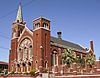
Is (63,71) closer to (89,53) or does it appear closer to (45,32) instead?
(45,32)

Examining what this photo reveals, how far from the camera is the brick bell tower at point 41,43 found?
55750 mm

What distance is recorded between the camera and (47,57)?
57.3 m

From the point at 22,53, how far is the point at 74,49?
19758 mm

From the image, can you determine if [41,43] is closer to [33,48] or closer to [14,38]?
[33,48]

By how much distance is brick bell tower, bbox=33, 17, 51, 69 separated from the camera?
5575 centimetres

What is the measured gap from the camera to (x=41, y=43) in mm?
56469

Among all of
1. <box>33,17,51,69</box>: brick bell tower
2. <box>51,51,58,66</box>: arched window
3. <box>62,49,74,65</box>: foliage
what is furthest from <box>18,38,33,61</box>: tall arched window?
<box>62,49,74,65</box>: foliage

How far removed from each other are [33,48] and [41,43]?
3.70m

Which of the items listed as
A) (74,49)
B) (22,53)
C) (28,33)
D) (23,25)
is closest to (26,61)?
(22,53)

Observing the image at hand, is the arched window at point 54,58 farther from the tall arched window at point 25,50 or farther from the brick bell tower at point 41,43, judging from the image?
the tall arched window at point 25,50

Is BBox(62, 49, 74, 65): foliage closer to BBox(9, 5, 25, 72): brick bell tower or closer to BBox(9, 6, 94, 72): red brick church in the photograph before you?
BBox(9, 6, 94, 72): red brick church

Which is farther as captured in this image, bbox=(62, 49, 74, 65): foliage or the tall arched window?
the tall arched window

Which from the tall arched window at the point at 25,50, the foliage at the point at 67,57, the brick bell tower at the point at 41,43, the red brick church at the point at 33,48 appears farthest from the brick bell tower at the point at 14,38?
the foliage at the point at 67,57

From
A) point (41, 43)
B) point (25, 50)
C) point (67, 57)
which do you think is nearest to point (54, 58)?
point (67, 57)
